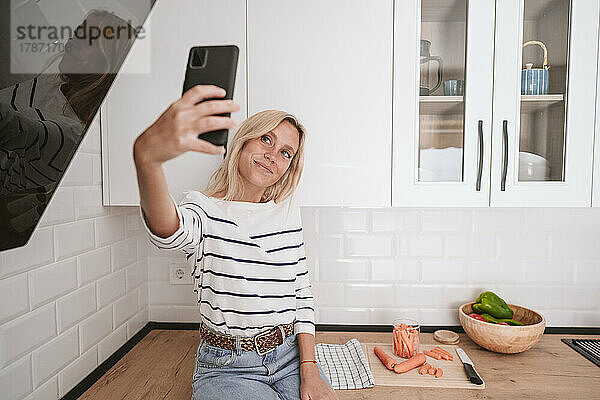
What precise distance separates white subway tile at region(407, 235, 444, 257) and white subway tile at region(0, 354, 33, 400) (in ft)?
3.97

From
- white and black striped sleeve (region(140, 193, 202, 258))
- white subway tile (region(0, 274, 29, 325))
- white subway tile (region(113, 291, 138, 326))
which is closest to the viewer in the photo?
white and black striped sleeve (region(140, 193, 202, 258))

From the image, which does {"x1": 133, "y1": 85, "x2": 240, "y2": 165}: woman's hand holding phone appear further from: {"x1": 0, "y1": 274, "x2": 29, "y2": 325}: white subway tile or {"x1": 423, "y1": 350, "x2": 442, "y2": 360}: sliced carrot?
{"x1": 423, "y1": 350, "x2": 442, "y2": 360}: sliced carrot

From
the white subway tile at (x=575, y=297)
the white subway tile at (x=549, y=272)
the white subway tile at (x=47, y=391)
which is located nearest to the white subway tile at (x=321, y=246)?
the white subway tile at (x=549, y=272)

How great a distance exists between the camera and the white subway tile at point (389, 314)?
177cm

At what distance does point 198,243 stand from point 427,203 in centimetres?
66

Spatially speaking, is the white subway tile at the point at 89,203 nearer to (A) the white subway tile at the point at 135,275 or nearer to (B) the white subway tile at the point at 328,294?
(A) the white subway tile at the point at 135,275

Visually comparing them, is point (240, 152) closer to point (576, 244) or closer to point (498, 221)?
point (498, 221)

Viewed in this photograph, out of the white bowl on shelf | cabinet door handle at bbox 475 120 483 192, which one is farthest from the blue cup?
the white bowl on shelf

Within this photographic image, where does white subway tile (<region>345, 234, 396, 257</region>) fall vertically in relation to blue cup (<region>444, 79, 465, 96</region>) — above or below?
below

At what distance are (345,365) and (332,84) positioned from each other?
2.68ft

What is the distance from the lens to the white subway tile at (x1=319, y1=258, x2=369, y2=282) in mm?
1762

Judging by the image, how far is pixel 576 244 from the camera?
1.73 metres

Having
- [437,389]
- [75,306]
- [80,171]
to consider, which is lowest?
[437,389]

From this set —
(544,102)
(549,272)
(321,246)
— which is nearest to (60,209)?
(321,246)
